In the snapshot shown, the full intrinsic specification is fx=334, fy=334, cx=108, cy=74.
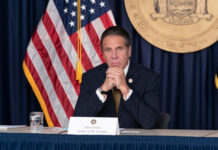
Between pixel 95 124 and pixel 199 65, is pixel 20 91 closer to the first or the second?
pixel 199 65

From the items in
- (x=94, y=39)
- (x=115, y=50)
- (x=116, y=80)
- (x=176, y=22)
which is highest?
(x=176, y=22)

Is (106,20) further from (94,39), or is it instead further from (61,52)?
(61,52)

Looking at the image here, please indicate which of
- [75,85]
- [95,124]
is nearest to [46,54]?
[75,85]

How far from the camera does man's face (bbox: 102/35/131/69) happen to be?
2.69 meters

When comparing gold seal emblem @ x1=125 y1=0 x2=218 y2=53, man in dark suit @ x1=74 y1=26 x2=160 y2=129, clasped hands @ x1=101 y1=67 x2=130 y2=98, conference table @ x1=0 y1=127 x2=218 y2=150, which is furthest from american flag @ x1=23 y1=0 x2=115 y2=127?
conference table @ x1=0 y1=127 x2=218 y2=150

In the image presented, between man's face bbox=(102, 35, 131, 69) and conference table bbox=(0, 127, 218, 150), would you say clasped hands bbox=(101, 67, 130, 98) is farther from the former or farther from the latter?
conference table bbox=(0, 127, 218, 150)

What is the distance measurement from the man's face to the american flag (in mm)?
1236

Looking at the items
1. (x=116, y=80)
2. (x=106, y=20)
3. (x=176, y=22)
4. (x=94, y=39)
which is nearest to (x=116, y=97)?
(x=116, y=80)

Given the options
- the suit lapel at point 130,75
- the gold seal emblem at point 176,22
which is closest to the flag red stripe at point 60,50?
the gold seal emblem at point 176,22

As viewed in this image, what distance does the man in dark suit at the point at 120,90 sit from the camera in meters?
2.39

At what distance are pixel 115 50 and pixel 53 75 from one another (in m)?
1.48

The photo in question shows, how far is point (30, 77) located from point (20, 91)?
1.43 ft

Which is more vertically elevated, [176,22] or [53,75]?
[176,22]

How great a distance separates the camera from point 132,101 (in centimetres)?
237
